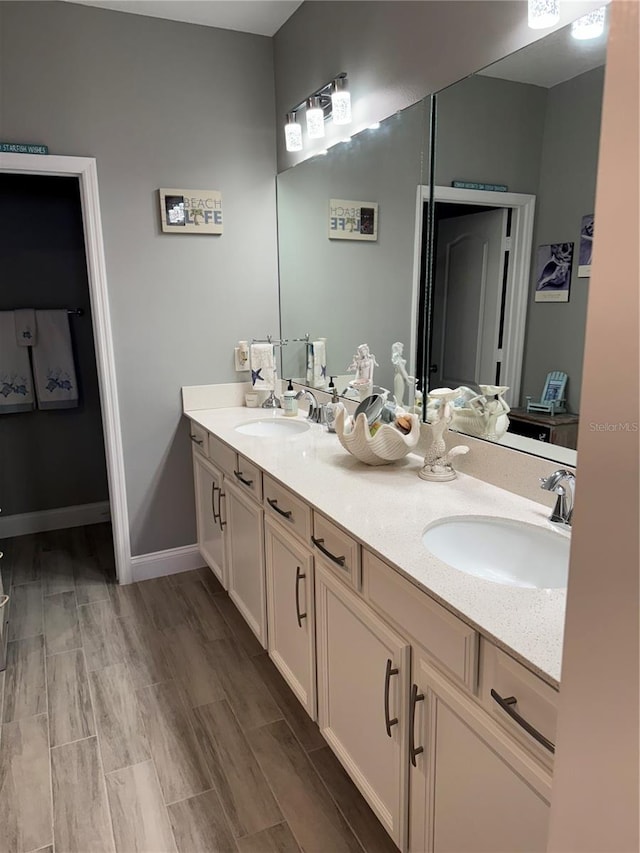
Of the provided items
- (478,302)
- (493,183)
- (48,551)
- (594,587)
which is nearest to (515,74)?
(493,183)

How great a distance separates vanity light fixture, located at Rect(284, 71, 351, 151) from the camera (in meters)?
2.25

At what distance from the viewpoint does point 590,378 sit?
0.55 metres

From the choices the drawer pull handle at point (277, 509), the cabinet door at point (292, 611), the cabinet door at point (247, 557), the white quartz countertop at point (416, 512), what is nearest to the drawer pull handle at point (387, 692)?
the white quartz countertop at point (416, 512)

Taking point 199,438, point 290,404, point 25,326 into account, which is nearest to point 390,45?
point 290,404

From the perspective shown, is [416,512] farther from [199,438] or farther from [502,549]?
[199,438]

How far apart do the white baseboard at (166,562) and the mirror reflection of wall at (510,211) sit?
71.8 inches

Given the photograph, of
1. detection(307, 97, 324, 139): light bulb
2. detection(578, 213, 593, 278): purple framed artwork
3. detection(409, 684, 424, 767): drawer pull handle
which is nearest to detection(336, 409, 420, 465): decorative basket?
detection(578, 213, 593, 278): purple framed artwork

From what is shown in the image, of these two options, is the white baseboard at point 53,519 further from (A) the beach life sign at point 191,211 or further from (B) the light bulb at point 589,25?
(B) the light bulb at point 589,25

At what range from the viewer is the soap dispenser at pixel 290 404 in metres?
2.75

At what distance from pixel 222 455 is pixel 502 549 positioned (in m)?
1.36

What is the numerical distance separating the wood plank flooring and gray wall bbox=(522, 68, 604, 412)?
1359mm

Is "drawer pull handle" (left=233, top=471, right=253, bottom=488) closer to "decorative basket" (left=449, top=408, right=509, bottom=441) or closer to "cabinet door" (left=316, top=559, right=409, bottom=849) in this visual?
"cabinet door" (left=316, top=559, right=409, bottom=849)

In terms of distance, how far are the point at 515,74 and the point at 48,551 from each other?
3.29 metres

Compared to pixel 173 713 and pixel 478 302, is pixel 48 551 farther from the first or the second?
pixel 478 302
